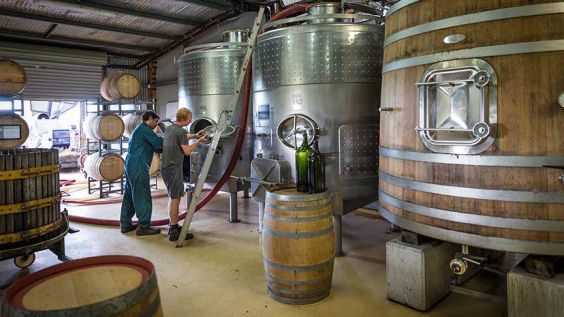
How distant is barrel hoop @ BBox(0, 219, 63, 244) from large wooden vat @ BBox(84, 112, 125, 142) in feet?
14.9

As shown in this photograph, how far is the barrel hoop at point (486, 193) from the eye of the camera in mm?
2145

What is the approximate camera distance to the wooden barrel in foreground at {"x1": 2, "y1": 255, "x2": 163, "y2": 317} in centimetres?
148

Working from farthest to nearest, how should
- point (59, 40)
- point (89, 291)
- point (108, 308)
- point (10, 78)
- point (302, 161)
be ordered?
point (59, 40), point (10, 78), point (302, 161), point (89, 291), point (108, 308)

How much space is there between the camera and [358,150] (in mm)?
3990

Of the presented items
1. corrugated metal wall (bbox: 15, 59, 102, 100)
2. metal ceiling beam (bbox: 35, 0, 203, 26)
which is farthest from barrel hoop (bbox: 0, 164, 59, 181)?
corrugated metal wall (bbox: 15, 59, 102, 100)

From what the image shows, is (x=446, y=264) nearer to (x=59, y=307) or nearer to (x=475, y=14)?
(x=475, y=14)

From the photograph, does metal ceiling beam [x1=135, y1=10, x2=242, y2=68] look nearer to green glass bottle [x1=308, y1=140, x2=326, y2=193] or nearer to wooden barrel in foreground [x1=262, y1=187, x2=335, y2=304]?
green glass bottle [x1=308, y1=140, x2=326, y2=193]

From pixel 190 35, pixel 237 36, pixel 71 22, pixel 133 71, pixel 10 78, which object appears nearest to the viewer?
pixel 237 36

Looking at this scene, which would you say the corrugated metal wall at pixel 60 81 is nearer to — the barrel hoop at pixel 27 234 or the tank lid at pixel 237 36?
the tank lid at pixel 237 36

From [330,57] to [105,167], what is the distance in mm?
5757

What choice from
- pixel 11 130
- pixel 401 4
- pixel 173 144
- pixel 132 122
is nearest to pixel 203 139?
pixel 173 144

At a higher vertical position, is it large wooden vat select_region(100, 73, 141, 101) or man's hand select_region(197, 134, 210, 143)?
large wooden vat select_region(100, 73, 141, 101)

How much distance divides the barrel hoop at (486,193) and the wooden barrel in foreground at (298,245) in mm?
710

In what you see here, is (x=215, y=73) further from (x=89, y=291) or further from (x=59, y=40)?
(x=59, y=40)
